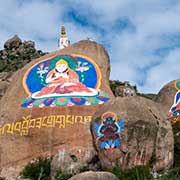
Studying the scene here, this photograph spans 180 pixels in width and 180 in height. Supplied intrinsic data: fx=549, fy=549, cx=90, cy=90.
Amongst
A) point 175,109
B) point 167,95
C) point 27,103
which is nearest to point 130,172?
point 27,103

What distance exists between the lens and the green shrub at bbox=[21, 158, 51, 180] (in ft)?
48.4

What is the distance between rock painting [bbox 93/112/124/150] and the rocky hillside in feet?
112

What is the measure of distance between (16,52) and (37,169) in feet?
130

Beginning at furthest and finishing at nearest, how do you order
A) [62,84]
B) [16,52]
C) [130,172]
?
1. [16,52]
2. [62,84]
3. [130,172]

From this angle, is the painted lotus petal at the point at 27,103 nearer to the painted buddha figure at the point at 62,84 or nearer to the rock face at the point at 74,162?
the painted buddha figure at the point at 62,84

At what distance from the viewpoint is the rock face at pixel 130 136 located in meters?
13.7

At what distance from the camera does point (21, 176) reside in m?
15.1

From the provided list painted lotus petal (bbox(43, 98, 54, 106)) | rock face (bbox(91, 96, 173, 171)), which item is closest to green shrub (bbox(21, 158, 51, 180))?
rock face (bbox(91, 96, 173, 171))

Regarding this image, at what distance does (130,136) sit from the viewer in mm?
13695

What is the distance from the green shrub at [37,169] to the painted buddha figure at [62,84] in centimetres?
260

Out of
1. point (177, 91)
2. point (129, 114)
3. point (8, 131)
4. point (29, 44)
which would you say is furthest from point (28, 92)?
point (29, 44)

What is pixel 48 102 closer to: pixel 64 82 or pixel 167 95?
pixel 64 82

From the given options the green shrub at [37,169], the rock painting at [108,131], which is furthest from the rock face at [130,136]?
the green shrub at [37,169]

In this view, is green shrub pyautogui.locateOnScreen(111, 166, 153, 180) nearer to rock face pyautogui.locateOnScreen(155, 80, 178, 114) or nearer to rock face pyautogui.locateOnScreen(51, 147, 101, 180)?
rock face pyautogui.locateOnScreen(51, 147, 101, 180)
